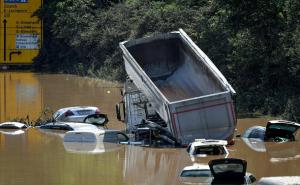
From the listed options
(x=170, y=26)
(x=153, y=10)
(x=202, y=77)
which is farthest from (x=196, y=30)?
(x=202, y=77)

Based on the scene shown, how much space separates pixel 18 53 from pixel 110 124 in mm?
33933

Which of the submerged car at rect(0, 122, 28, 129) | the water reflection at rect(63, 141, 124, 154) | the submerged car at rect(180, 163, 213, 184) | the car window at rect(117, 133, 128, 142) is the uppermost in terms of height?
the submerged car at rect(180, 163, 213, 184)

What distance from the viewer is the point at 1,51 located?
62031 mm

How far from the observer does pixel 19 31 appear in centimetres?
6181

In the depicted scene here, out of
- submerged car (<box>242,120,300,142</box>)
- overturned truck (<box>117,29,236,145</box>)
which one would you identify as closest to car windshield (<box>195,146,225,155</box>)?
overturned truck (<box>117,29,236,145</box>)

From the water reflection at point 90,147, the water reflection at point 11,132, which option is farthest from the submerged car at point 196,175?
the water reflection at point 11,132

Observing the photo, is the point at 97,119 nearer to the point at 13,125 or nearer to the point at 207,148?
the point at 13,125

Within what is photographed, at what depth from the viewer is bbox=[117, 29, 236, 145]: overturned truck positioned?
72.7 ft

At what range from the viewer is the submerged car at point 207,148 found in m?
20.7

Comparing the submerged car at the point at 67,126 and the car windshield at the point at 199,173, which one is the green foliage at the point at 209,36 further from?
the car windshield at the point at 199,173

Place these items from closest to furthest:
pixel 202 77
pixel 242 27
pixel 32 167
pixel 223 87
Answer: pixel 32 167 < pixel 223 87 < pixel 202 77 < pixel 242 27

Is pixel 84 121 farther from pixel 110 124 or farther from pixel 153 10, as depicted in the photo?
pixel 153 10

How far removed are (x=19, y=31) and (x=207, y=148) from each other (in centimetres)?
4310

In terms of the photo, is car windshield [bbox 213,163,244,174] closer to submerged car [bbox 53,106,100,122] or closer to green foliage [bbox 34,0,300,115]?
Answer: green foliage [bbox 34,0,300,115]
